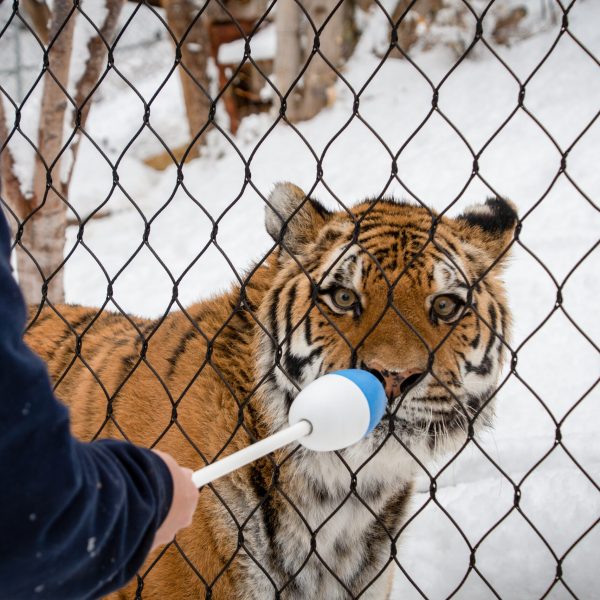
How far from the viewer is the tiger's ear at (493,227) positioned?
81.5 inches

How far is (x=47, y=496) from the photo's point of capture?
82 centimetres

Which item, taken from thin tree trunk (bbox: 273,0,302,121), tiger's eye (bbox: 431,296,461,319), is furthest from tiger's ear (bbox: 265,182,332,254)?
thin tree trunk (bbox: 273,0,302,121)

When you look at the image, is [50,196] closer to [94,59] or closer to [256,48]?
[94,59]

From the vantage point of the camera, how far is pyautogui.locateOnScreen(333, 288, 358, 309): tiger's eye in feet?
5.91

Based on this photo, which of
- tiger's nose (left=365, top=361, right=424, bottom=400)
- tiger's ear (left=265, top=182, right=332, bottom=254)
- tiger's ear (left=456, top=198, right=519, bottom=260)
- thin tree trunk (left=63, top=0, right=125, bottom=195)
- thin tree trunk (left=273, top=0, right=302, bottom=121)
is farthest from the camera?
thin tree trunk (left=273, top=0, right=302, bottom=121)

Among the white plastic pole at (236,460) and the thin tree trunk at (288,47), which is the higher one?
the thin tree trunk at (288,47)

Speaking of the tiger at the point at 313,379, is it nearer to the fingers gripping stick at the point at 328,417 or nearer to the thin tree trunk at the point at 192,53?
the fingers gripping stick at the point at 328,417

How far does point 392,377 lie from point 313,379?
0.28 m

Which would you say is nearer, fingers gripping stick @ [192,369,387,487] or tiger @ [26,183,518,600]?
fingers gripping stick @ [192,369,387,487]

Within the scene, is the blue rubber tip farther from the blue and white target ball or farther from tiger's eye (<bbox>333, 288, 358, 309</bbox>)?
tiger's eye (<bbox>333, 288, 358, 309</bbox>)

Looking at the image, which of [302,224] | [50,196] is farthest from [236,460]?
[50,196]

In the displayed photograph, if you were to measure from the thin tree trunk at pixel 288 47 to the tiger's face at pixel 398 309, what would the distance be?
5.05 metres

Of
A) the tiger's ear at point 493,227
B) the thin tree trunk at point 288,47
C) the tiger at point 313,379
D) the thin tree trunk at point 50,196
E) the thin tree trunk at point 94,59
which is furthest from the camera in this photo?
the thin tree trunk at point 288,47

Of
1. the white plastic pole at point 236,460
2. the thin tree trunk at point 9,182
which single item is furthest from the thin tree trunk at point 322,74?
the white plastic pole at point 236,460
